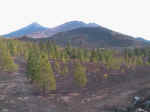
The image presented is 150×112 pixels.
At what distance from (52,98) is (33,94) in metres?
4.20

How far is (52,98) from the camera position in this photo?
29.2 metres

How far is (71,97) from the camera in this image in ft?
98.5

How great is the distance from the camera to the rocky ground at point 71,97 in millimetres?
25047

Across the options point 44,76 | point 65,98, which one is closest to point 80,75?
point 65,98

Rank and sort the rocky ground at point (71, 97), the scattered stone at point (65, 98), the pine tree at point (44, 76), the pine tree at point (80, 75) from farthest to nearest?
the pine tree at point (80, 75)
the pine tree at point (44, 76)
the scattered stone at point (65, 98)
the rocky ground at point (71, 97)

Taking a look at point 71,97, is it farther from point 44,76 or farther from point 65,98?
point 44,76

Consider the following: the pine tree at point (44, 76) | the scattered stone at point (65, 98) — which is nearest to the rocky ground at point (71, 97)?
the scattered stone at point (65, 98)

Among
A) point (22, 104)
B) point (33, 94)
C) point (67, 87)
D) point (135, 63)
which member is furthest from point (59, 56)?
point (22, 104)

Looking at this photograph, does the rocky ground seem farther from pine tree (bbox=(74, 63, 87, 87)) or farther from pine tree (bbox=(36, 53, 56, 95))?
pine tree (bbox=(36, 53, 56, 95))

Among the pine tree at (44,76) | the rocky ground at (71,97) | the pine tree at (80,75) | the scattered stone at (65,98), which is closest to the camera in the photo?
the rocky ground at (71,97)

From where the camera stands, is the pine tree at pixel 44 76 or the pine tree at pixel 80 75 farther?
the pine tree at pixel 80 75

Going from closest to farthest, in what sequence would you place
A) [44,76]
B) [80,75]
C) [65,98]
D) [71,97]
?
[44,76]
[65,98]
[71,97]
[80,75]

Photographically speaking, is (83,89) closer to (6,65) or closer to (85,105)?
(85,105)

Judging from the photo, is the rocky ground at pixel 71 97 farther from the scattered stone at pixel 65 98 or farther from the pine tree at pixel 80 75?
the pine tree at pixel 80 75
